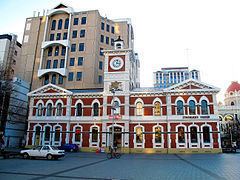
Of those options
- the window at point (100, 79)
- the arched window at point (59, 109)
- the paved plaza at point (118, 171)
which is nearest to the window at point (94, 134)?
the arched window at point (59, 109)

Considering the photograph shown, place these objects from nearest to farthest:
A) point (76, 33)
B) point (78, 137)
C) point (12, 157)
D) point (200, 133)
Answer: point (12, 157) < point (200, 133) < point (78, 137) < point (76, 33)

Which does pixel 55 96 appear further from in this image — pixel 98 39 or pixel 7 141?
pixel 98 39

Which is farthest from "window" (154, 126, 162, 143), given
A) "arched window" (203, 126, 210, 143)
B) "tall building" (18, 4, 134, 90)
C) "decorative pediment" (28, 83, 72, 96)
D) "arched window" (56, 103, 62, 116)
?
"tall building" (18, 4, 134, 90)

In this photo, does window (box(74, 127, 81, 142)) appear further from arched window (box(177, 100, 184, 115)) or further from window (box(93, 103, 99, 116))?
arched window (box(177, 100, 184, 115))

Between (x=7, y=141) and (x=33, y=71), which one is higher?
(x=33, y=71)

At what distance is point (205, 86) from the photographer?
36.2 metres

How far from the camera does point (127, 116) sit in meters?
36.8

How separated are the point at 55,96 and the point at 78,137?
9428 mm

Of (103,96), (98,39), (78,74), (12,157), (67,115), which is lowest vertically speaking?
(12,157)

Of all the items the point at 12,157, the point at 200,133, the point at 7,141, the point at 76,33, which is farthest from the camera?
the point at 76,33

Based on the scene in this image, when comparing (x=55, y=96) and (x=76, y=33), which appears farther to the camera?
(x=76, y=33)

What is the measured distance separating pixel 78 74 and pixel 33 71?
1311 cm

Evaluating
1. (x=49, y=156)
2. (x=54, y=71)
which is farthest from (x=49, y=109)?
(x=49, y=156)

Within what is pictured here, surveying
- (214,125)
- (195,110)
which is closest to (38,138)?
(195,110)
